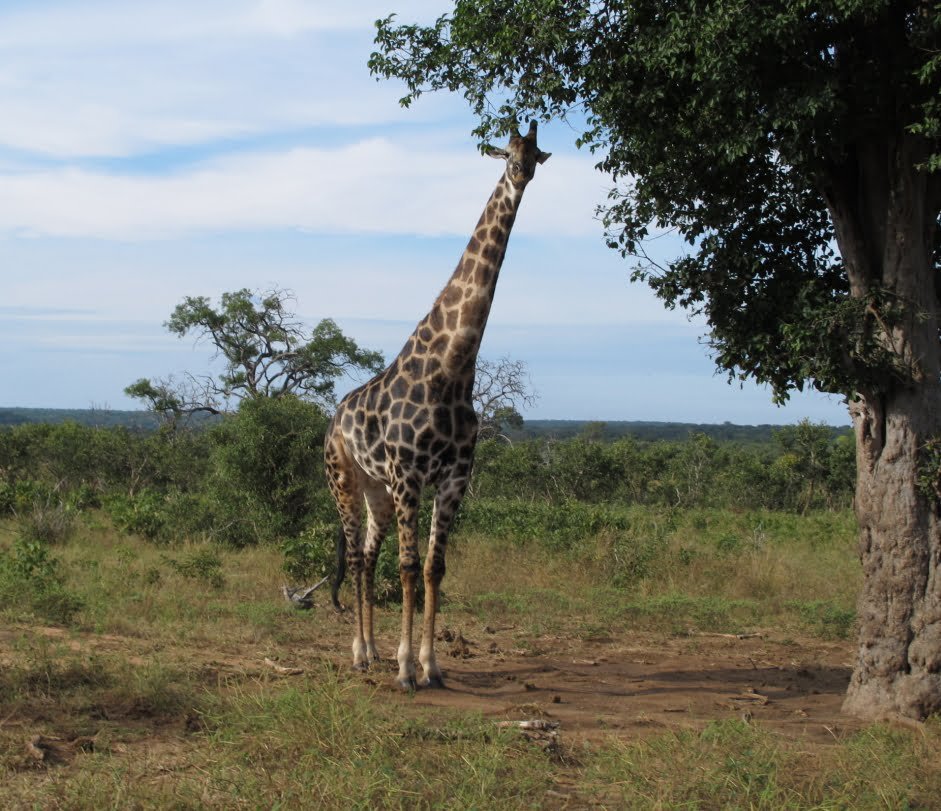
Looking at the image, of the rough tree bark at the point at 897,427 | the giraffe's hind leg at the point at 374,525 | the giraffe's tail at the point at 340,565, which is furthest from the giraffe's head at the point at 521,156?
the giraffe's tail at the point at 340,565

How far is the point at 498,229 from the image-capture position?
23.5ft

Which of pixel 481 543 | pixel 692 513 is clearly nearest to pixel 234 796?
pixel 481 543

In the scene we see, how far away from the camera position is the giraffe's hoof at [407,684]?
269 inches

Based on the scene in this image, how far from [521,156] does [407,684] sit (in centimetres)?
369

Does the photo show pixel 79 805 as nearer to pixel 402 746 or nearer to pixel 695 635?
pixel 402 746

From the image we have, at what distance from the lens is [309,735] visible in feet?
16.3

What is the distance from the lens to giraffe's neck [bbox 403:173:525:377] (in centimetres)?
707

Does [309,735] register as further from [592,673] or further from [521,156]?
[521,156]

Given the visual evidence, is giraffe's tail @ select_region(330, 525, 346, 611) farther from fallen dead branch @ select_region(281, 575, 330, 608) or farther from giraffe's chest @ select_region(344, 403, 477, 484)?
giraffe's chest @ select_region(344, 403, 477, 484)

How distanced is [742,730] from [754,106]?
360cm

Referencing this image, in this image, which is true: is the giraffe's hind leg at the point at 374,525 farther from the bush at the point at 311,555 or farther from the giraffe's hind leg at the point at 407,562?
the bush at the point at 311,555

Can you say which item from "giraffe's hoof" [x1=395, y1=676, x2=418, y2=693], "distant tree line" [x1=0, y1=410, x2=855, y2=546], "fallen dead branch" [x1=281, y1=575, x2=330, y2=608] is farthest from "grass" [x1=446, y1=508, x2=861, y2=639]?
"distant tree line" [x1=0, y1=410, x2=855, y2=546]

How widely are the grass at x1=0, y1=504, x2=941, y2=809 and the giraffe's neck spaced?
7.44 feet

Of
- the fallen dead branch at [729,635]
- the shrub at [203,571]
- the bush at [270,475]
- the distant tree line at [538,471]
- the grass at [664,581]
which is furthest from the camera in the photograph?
the distant tree line at [538,471]
